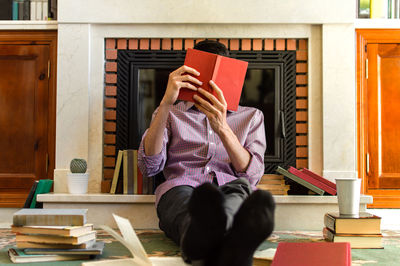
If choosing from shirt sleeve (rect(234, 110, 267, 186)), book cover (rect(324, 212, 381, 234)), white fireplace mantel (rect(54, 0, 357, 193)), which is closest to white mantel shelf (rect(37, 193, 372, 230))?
white fireplace mantel (rect(54, 0, 357, 193))

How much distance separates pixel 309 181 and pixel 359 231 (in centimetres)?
58

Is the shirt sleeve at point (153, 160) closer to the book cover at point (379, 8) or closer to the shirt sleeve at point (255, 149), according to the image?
the shirt sleeve at point (255, 149)

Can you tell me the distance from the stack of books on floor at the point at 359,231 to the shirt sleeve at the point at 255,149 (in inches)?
13.4

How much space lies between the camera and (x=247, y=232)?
0.93 meters

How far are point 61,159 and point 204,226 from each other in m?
1.79

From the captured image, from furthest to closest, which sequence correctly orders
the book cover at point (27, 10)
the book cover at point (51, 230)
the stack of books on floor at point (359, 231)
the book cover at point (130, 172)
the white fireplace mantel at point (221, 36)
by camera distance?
the book cover at point (27, 10) < the white fireplace mantel at point (221, 36) < the book cover at point (130, 172) < the stack of books on floor at point (359, 231) < the book cover at point (51, 230)

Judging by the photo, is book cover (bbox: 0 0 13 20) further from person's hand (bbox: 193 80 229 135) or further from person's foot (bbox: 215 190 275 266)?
person's foot (bbox: 215 190 275 266)

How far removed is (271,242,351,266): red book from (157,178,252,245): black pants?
18 cm

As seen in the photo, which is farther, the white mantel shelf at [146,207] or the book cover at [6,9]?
the book cover at [6,9]

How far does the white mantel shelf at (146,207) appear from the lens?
225 cm

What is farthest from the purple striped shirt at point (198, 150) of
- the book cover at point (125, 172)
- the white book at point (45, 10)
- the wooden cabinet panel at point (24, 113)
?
the white book at point (45, 10)

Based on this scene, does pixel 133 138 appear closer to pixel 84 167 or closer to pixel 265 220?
pixel 84 167

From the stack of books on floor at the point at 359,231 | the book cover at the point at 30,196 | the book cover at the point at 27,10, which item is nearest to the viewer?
the stack of books on floor at the point at 359,231

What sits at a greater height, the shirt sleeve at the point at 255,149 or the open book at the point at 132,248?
the shirt sleeve at the point at 255,149
